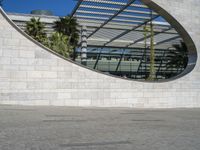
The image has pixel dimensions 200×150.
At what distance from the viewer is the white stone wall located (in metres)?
10.9

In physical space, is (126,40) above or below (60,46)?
above

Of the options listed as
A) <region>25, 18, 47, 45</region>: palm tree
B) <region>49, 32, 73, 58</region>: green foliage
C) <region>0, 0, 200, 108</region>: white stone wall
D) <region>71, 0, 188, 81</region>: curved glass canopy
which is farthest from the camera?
<region>25, 18, 47, 45</region>: palm tree

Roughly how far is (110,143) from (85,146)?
0.47m

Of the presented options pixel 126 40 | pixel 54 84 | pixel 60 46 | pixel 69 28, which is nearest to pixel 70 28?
pixel 69 28

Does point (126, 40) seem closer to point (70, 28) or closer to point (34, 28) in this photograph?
point (70, 28)

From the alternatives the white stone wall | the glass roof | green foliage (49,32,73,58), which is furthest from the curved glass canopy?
the white stone wall

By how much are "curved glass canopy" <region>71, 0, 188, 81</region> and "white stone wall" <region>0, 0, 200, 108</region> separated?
21.4 ft

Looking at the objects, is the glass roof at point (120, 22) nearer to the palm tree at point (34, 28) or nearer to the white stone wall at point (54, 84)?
the palm tree at point (34, 28)

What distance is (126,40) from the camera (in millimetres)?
48906

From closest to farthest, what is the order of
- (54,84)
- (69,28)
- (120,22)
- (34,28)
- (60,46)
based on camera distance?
(54,84) < (60,46) < (34,28) < (69,28) < (120,22)

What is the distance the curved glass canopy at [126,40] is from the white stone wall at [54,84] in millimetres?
6529

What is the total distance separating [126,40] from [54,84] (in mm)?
38559

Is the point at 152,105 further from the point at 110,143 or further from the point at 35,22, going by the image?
the point at 35,22

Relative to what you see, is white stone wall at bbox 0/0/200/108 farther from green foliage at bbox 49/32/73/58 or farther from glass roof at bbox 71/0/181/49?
glass roof at bbox 71/0/181/49
